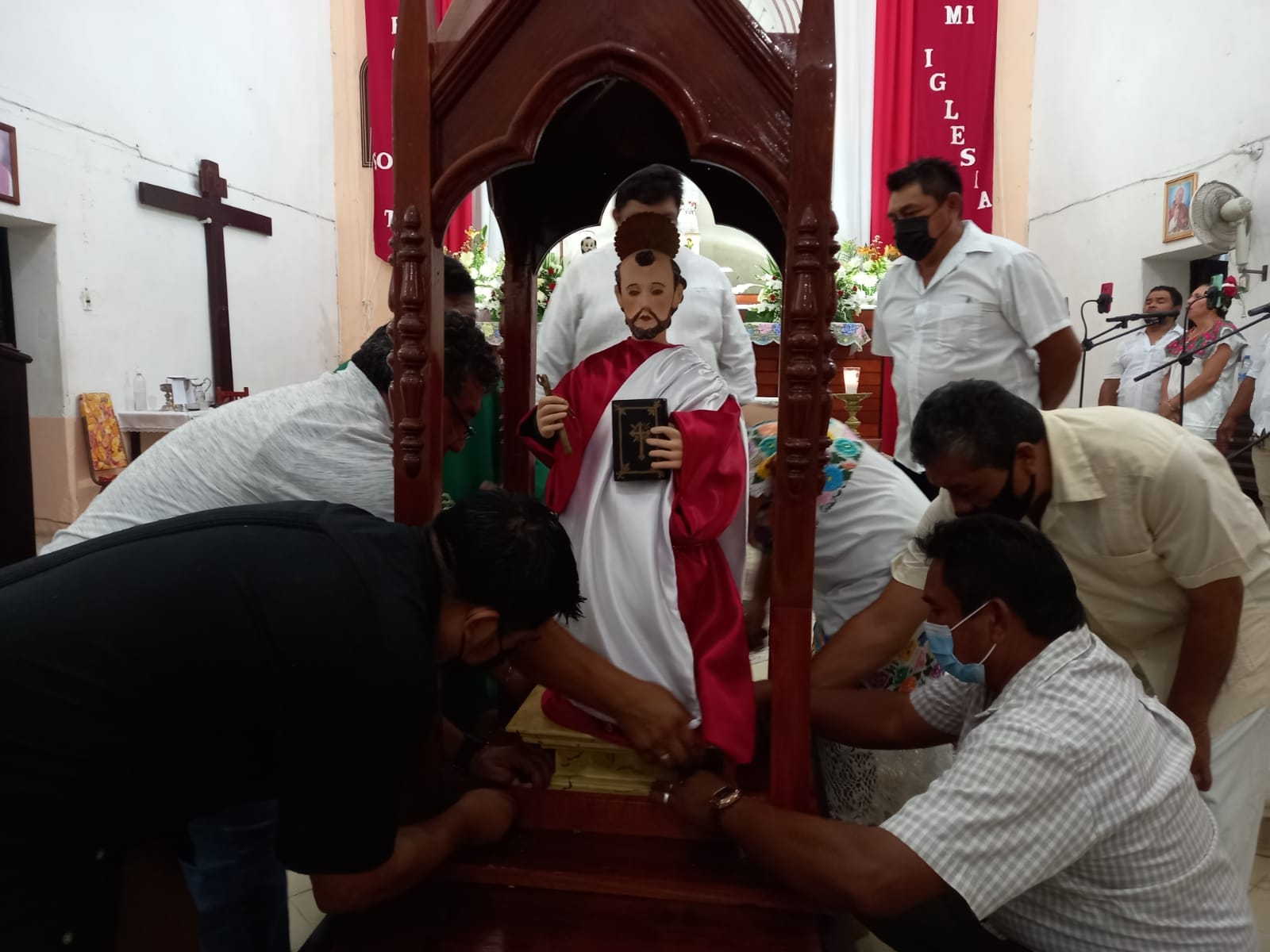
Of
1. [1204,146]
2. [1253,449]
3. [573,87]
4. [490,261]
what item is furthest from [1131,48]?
[573,87]

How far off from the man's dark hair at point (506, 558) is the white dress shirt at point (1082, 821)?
644mm

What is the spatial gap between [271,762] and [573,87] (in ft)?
3.84

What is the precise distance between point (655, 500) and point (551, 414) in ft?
0.90

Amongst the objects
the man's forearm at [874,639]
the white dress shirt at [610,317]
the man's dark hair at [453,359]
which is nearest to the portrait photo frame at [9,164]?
the white dress shirt at [610,317]

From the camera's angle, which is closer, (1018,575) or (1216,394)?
(1018,575)

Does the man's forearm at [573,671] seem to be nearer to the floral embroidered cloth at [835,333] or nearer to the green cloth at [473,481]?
the green cloth at [473,481]

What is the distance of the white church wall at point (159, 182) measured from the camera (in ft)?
16.9

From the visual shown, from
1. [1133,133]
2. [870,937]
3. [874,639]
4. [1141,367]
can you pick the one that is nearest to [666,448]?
[874,639]

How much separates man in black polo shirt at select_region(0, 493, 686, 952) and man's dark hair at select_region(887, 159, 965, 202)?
2.10 metres

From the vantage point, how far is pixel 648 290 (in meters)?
1.87

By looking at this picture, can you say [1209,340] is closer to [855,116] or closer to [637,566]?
[855,116]

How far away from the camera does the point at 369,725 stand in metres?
1.14

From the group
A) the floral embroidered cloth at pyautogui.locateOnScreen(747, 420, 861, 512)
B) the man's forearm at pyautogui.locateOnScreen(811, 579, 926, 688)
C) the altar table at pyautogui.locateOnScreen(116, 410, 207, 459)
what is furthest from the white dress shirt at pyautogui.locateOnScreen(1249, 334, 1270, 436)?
the altar table at pyautogui.locateOnScreen(116, 410, 207, 459)

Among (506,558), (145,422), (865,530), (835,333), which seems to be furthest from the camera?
(145,422)
